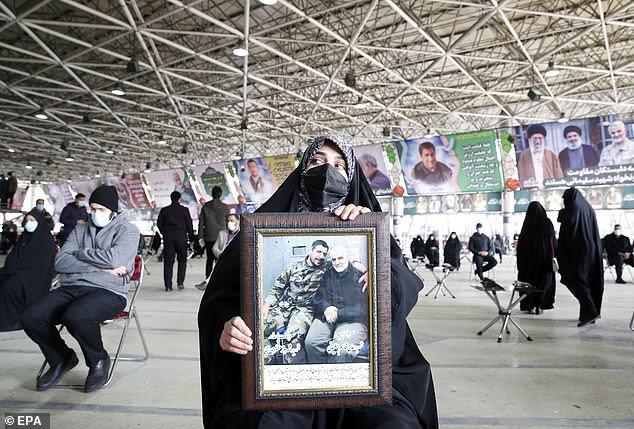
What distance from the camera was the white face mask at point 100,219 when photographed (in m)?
3.35

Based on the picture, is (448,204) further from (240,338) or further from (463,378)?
(240,338)

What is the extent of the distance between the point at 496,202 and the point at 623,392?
1940 centimetres

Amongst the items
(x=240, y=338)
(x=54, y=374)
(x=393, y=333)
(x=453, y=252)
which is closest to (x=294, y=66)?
(x=453, y=252)

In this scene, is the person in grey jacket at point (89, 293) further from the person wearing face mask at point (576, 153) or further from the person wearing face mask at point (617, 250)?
the person wearing face mask at point (576, 153)

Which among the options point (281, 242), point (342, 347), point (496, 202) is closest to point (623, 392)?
point (342, 347)

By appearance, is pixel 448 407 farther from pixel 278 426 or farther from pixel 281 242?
pixel 281 242

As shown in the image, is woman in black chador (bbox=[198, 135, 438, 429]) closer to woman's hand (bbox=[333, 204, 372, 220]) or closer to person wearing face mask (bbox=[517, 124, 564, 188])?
woman's hand (bbox=[333, 204, 372, 220])

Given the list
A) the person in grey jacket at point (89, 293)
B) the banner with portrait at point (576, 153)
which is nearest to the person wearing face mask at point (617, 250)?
the banner with portrait at point (576, 153)

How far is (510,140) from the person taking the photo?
1450 centimetres

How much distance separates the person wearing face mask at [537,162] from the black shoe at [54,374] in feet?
45.5

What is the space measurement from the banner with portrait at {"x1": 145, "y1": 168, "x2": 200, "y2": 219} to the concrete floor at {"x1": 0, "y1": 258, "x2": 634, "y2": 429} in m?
20.0

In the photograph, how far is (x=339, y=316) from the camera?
1.23 metres

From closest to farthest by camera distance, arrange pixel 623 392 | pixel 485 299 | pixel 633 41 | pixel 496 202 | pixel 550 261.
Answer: pixel 623 392
pixel 550 261
pixel 485 299
pixel 633 41
pixel 496 202

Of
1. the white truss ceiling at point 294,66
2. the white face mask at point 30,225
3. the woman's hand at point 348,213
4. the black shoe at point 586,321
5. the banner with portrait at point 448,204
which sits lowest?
the black shoe at point 586,321
